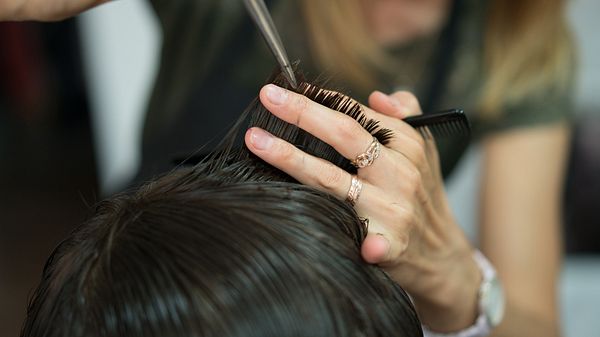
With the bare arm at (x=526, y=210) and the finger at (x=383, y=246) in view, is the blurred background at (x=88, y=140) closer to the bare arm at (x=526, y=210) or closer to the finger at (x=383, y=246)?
the bare arm at (x=526, y=210)

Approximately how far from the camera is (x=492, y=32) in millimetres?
1264

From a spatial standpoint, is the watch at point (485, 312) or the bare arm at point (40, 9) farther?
the watch at point (485, 312)

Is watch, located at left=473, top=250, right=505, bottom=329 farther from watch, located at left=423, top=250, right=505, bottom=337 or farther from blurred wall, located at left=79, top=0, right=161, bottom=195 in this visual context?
blurred wall, located at left=79, top=0, right=161, bottom=195

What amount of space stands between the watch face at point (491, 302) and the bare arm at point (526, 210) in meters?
0.32

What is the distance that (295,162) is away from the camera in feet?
1.88

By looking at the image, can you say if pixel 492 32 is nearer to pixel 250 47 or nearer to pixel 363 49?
pixel 363 49

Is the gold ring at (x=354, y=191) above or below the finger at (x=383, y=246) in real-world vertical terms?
above

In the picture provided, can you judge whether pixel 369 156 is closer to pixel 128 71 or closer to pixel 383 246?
pixel 383 246

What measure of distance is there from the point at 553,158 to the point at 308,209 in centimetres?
82

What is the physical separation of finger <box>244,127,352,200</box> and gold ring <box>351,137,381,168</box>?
2 centimetres

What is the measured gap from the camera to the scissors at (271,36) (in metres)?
0.60

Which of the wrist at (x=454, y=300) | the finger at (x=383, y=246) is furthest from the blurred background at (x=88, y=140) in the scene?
the wrist at (x=454, y=300)

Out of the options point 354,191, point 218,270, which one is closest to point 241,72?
point 354,191

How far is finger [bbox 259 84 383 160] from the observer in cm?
57
